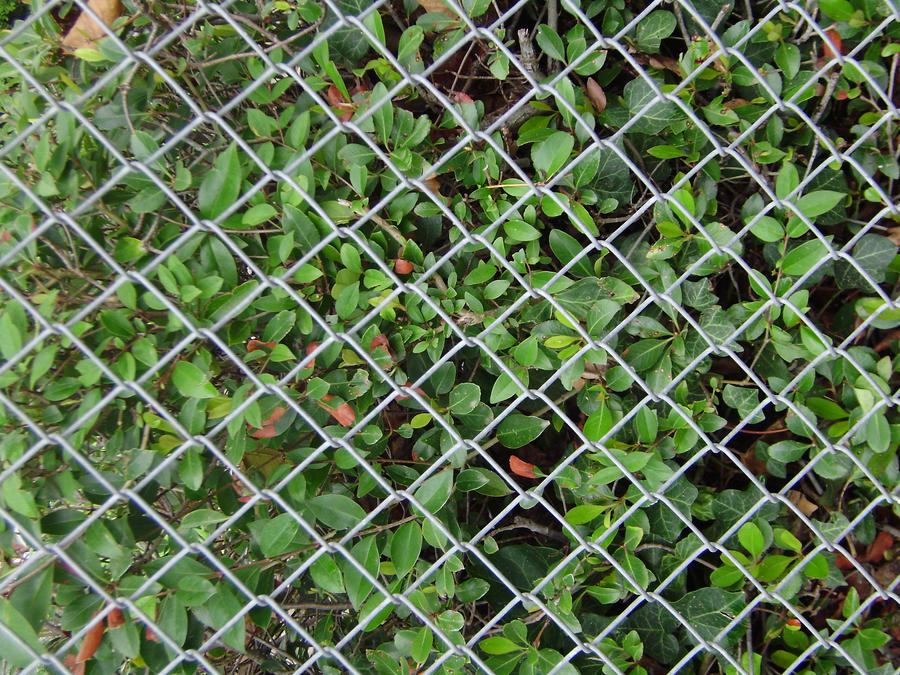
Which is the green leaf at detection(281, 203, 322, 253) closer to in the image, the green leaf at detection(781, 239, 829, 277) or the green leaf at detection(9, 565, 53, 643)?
the green leaf at detection(9, 565, 53, 643)

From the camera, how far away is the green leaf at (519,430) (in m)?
1.25

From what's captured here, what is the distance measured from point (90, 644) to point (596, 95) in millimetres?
1319

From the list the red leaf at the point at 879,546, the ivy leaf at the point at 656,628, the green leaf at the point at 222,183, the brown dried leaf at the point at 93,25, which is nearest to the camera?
the green leaf at the point at 222,183

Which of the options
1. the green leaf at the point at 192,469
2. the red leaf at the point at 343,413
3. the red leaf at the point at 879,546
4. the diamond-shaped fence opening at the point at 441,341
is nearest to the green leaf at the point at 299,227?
the diamond-shaped fence opening at the point at 441,341

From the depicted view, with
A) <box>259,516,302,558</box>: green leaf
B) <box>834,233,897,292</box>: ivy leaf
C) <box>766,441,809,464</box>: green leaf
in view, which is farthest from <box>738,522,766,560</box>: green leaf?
<box>259,516,302,558</box>: green leaf

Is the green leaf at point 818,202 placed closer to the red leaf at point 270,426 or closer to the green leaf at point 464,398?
the green leaf at point 464,398

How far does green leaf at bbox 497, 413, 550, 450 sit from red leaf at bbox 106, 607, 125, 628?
69 centimetres

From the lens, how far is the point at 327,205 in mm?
1216

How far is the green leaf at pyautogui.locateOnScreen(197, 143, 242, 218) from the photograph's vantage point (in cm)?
110

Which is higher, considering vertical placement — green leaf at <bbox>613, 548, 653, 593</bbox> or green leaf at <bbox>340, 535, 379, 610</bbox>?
green leaf at <bbox>340, 535, 379, 610</bbox>

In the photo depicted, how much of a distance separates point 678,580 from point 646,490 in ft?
0.88

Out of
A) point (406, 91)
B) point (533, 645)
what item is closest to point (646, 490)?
point (533, 645)

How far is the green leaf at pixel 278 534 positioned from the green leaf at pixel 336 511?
44 mm

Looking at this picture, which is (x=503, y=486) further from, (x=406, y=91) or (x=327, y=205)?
(x=406, y=91)
